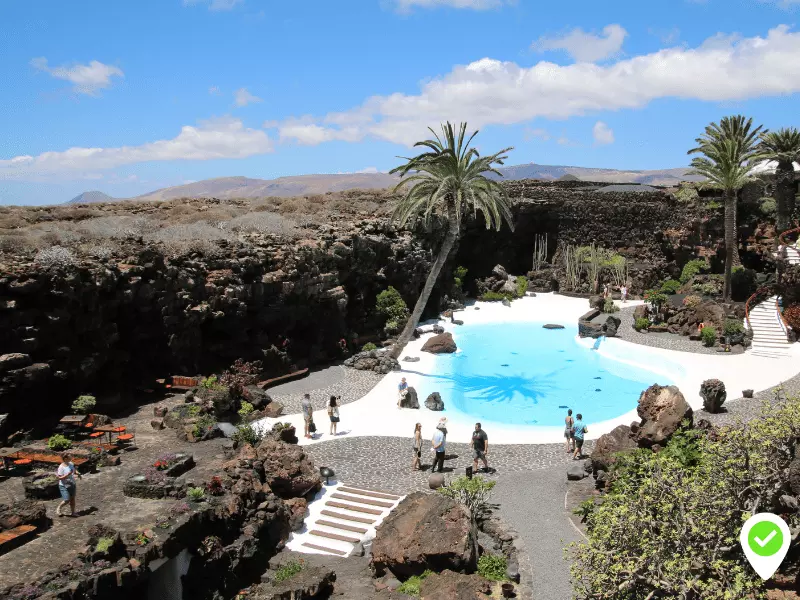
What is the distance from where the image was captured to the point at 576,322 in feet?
127

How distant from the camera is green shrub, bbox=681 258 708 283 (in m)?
42.5

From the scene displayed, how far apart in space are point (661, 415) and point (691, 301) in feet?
61.6

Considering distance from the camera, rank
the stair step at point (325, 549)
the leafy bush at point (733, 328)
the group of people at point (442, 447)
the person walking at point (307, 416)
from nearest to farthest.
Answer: the stair step at point (325, 549)
the group of people at point (442, 447)
the person walking at point (307, 416)
the leafy bush at point (733, 328)

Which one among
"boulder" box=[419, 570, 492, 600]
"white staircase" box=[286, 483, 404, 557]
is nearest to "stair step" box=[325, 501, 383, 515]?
"white staircase" box=[286, 483, 404, 557]

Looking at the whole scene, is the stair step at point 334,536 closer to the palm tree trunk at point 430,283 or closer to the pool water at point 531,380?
the pool water at point 531,380

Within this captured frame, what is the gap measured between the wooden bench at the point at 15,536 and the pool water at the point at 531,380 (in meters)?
14.8

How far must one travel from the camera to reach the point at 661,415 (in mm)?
17391

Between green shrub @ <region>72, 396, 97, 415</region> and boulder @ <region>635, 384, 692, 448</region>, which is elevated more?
green shrub @ <region>72, 396, 97, 415</region>

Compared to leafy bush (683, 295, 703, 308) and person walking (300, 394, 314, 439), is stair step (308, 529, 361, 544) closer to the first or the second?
person walking (300, 394, 314, 439)

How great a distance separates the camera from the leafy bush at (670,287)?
40.9 meters

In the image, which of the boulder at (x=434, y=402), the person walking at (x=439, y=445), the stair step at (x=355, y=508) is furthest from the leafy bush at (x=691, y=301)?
the stair step at (x=355, y=508)

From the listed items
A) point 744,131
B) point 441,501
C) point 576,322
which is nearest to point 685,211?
point 744,131

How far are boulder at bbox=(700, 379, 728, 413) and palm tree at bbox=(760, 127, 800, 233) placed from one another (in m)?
23.9

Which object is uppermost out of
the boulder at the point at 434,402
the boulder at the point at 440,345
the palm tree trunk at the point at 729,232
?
the palm tree trunk at the point at 729,232
